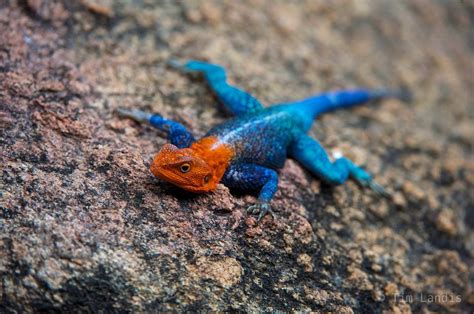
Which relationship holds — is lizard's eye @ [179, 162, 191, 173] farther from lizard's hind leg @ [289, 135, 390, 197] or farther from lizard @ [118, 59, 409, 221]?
lizard's hind leg @ [289, 135, 390, 197]

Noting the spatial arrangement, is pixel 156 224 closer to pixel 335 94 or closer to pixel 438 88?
pixel 335 94

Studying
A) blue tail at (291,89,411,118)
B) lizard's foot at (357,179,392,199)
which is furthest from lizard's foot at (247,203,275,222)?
blue tail at (291,89,411,118)

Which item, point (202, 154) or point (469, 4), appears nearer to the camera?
point (202, 154)

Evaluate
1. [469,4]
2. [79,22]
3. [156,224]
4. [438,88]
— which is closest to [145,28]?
[79,22]

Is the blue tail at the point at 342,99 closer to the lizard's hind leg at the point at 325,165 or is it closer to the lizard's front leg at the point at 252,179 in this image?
the lizard's hind leg at the point at 325,165

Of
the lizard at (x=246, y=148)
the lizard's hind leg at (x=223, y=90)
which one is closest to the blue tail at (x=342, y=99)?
the lizard at (x=246, y=148)

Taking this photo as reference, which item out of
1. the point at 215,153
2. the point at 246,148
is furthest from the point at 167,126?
the point at 246,148

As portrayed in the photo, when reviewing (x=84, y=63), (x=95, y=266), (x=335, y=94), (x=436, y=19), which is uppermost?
(x=436, y=19)
